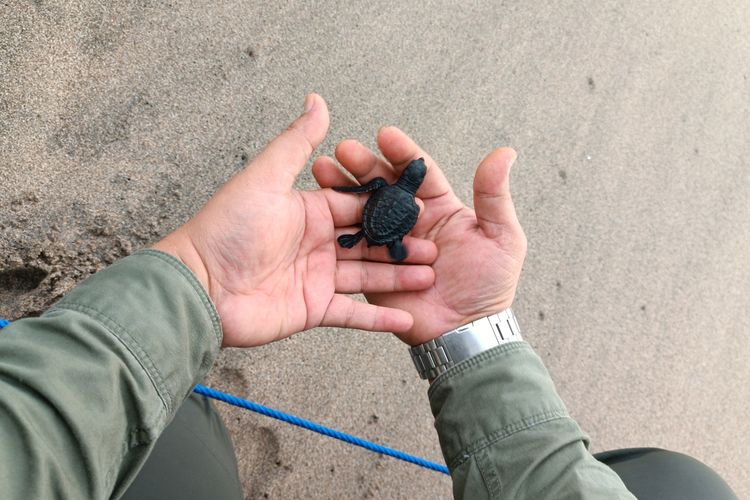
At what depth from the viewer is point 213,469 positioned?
114 cm

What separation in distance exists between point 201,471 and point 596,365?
1426mm

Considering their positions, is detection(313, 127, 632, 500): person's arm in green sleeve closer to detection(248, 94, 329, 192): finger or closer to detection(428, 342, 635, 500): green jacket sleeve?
detection(428, 342, 635, 500): green jacket sleeve

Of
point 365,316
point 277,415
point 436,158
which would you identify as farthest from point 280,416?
point 436,158

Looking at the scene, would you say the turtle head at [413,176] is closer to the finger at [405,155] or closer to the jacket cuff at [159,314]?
the finger at [405,155]

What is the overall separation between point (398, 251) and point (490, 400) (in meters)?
0.39

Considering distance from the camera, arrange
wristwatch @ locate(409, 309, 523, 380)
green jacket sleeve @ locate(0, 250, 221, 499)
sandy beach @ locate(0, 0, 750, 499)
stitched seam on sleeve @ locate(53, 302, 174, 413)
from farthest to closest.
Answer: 1. sandy beach @ locate(0, 0, 750, 499)
2. wristwatch @ locate(409, 309, 523, 380)
3. stitched seam on sleeve @ locate(53, 302, 174, 413)
4. green jacket sleeve @ locate(0, 250, 221, 499)

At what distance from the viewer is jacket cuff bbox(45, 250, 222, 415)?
805 mm

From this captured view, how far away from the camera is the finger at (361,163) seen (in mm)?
1245

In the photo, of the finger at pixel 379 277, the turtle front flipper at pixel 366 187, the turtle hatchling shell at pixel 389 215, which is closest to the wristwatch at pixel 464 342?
the finger at pixel 379 277

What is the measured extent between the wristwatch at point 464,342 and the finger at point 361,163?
0.41m

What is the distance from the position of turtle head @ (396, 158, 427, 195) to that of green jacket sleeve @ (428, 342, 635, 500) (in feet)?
1.38

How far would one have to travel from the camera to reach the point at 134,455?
2.55ft

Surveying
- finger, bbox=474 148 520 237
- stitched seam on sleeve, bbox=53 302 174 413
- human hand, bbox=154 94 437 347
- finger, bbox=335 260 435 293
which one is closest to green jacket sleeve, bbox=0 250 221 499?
stitched seam on sleeve, bbox=53 302 174 413

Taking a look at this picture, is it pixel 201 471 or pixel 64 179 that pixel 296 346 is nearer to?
pixel 201 471
